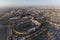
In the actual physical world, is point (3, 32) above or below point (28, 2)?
below

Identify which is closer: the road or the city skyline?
the road

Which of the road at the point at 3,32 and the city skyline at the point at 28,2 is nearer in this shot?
the road at the point at 3,32

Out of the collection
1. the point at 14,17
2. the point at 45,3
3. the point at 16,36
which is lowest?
Result: the point at 16,36

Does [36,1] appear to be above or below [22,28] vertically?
above

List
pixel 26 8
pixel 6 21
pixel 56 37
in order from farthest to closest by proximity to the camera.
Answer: pixel 26 8 → pixel 6 21 → pixel 56 37

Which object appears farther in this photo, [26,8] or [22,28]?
[26,8]

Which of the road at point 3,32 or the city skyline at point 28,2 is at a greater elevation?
the city skyline at point 28,2

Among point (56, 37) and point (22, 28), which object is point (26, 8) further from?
point (56, 37)

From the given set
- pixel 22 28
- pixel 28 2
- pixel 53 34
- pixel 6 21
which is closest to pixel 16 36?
pixel 22 28

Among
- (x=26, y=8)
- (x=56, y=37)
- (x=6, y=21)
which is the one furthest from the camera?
(x=26, y=8)

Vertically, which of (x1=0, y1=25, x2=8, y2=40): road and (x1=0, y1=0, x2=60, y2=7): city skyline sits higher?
(x1=0, y1=0, x2=60, y2=7): city skyline

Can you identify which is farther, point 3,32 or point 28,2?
point 28,2
